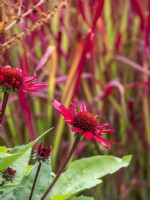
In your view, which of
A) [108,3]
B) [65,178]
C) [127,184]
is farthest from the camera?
[108,3]

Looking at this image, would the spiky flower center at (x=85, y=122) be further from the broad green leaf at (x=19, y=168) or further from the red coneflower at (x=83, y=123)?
the broad green leaf at (x=19, y=168)

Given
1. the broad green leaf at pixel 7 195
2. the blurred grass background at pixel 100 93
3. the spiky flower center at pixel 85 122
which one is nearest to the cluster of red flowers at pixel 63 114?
the spiky flower center at pixel 85 122

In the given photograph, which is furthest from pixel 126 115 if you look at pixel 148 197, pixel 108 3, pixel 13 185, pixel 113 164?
pixel 13 185

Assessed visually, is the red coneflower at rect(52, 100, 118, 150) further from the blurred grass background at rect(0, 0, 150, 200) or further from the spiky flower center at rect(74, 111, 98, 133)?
the blurred grass background at rect(0, 0, 150, 200)

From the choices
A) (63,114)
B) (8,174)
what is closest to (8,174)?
(8,174)

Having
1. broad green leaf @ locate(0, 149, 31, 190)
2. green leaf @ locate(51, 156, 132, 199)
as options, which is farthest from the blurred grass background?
broad green leaf @ locate(0, 149, 31, 190)

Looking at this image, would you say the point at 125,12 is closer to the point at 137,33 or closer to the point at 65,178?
the point at 137,33
